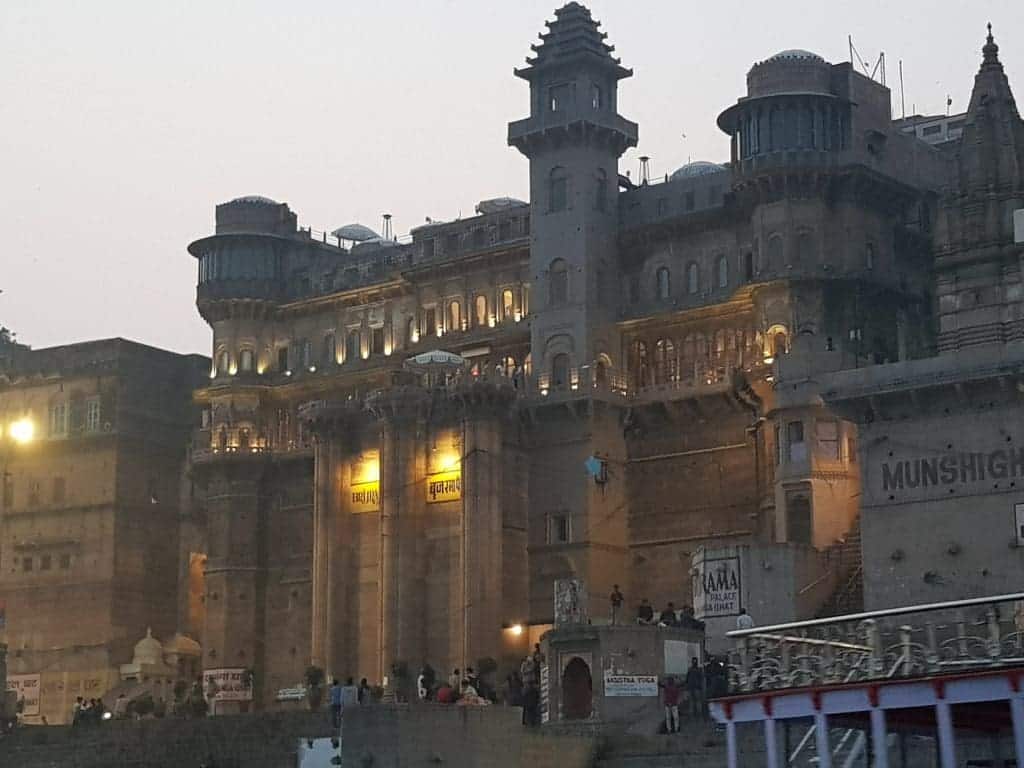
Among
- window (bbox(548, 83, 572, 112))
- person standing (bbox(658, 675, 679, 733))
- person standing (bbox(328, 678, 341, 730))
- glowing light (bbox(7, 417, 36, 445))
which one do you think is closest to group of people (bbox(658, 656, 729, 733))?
person standing (bbox(658, 675, 679, 733))

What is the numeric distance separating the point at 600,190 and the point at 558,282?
3.53 m

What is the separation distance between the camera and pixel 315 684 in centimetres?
6494

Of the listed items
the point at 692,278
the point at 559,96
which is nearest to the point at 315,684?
the point at 692,278

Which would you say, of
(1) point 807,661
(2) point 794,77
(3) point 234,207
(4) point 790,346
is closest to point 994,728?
(1) point 807,661

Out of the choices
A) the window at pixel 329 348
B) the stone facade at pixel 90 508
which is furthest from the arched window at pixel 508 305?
the stone facade at pixel 90 508

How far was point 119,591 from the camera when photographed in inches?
3098

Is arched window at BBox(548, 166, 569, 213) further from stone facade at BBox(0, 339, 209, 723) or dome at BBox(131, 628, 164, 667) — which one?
dome at BBox(131, 628, 164, 667)

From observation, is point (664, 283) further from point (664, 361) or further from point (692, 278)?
point (664, 361)

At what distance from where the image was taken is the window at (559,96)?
68.3 meters

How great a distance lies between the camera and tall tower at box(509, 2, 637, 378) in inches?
2645

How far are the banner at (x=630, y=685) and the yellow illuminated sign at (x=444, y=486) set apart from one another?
67.8 ft

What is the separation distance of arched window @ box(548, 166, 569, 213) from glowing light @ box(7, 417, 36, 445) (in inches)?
1052

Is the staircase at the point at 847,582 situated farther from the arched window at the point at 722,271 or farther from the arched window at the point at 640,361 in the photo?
the arched window at the point at 640,361

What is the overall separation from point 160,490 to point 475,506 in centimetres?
2171
